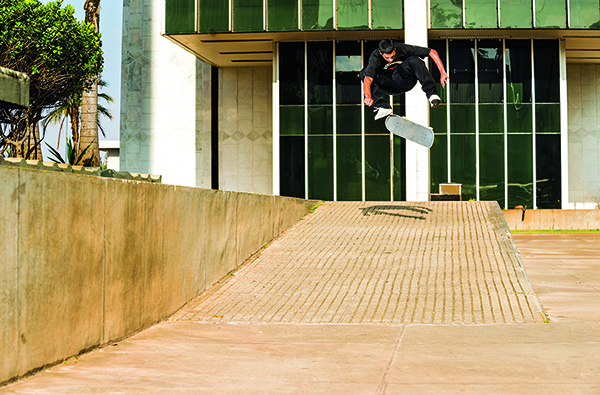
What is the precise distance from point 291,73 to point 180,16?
17.0ft

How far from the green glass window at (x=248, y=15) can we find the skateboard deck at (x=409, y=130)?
1120 cm

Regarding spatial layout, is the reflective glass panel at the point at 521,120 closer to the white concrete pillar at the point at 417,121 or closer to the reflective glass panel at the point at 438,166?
the reflective glass panel at the point at 438,166

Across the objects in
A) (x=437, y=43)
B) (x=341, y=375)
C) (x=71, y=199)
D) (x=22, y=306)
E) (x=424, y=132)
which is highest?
(x=437, y=43)

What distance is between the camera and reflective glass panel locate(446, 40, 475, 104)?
26.7 m

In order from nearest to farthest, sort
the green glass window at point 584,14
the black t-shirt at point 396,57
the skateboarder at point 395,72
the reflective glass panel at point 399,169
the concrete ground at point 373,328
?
1. the concrete ground at point 373,328
2. the skateboarder at point 395,72
3. the black t-shirt at point 396,57
4. the green glass window at point 584,14
5. the reflective glass panel at point 399,169

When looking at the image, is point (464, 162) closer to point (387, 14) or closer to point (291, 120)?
point (387, 14)

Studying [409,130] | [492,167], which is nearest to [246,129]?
[492,167]

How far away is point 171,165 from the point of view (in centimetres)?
3319

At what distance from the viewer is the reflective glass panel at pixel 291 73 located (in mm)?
27078

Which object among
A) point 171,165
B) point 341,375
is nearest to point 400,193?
point 171,165

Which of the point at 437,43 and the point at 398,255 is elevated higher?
the point at 437,43

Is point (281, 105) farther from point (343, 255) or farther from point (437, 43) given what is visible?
point (343, 255)

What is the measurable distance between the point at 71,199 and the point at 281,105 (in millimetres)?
22231

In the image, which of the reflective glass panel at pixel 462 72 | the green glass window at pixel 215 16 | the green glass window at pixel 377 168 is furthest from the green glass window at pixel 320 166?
the green glass window at pixel 215 16
